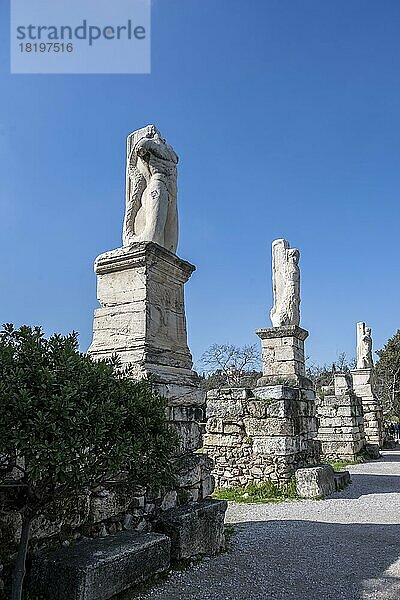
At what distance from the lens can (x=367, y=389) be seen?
18.5m

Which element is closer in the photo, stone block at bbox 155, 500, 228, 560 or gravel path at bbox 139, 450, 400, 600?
gravel path at bbox 139, 450, 400, 600

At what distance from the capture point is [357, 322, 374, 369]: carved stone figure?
18.9 metres

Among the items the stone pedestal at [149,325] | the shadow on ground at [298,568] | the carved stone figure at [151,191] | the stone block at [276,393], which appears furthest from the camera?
the stone block at [276,393]

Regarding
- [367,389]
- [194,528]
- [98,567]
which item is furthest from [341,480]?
[367,389]

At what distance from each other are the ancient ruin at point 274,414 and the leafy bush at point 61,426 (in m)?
5.98

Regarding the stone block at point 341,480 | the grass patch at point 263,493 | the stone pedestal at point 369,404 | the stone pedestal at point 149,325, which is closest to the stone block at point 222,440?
the grass patch at point 263,493

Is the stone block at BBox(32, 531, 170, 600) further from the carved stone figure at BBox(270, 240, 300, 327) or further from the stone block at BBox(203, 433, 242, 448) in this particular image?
the carved stone figure at BBox(270, 240, 300, 327)

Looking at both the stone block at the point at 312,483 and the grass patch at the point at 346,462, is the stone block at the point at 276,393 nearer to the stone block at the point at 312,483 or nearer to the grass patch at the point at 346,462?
the stone block at the point at 312,483

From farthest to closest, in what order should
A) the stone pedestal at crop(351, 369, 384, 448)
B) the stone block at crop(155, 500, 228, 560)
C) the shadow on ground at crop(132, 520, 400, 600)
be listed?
the stone pedestal at crop(351, 369, 384, 448), the stone block at crop(155, 500, 228, 560), the shadow on ground at crop(132, 520, 400, 600)

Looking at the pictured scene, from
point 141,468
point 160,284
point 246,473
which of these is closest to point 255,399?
point 246,473

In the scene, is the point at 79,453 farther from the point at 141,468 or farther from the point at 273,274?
the point at 273,274

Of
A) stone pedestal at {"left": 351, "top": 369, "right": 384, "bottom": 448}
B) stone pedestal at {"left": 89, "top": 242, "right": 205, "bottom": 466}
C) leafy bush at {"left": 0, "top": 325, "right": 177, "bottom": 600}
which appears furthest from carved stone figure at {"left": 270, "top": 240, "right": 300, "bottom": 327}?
stone pedestal at {"left": 351, "top": 369, "right": 384, "bottom": 448}

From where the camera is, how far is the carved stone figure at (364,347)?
18.9m

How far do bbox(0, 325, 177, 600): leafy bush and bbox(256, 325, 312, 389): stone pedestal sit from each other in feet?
22.0
